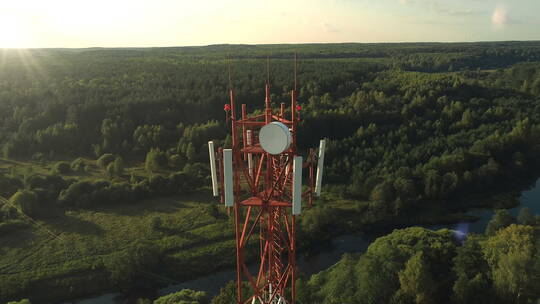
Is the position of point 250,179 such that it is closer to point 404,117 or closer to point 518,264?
point 518,264

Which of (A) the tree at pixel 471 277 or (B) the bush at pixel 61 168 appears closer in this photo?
(A) the tree at pixel 471 277

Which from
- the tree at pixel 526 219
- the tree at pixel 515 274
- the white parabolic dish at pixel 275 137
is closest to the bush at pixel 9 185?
the white parabolic dish at pixel 275 137

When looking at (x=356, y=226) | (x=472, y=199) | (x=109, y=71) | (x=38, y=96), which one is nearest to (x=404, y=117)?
(x=472, y=199)

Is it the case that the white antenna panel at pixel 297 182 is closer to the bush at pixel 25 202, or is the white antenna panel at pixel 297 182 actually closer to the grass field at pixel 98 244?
the grass field at pixel 98 244

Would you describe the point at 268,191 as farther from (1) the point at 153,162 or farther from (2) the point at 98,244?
(1) the point at 153,162

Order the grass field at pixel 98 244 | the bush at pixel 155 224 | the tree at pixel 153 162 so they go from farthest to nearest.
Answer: the tree at pixel 153 162
the bush at pixel 155 224
the grass field at pixel 98 244

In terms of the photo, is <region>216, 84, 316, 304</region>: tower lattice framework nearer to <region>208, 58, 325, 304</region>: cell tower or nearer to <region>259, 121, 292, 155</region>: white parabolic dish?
<region>208, 58, 325, 304</region>: cell tower

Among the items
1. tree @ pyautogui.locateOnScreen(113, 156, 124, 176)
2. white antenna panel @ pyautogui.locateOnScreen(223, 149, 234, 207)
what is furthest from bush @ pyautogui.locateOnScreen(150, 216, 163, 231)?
white antenna panel @ pyautogui.locateOnScreen(223, 149, 234, 207)

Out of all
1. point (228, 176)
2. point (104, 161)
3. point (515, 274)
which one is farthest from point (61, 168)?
point (515, 274)
